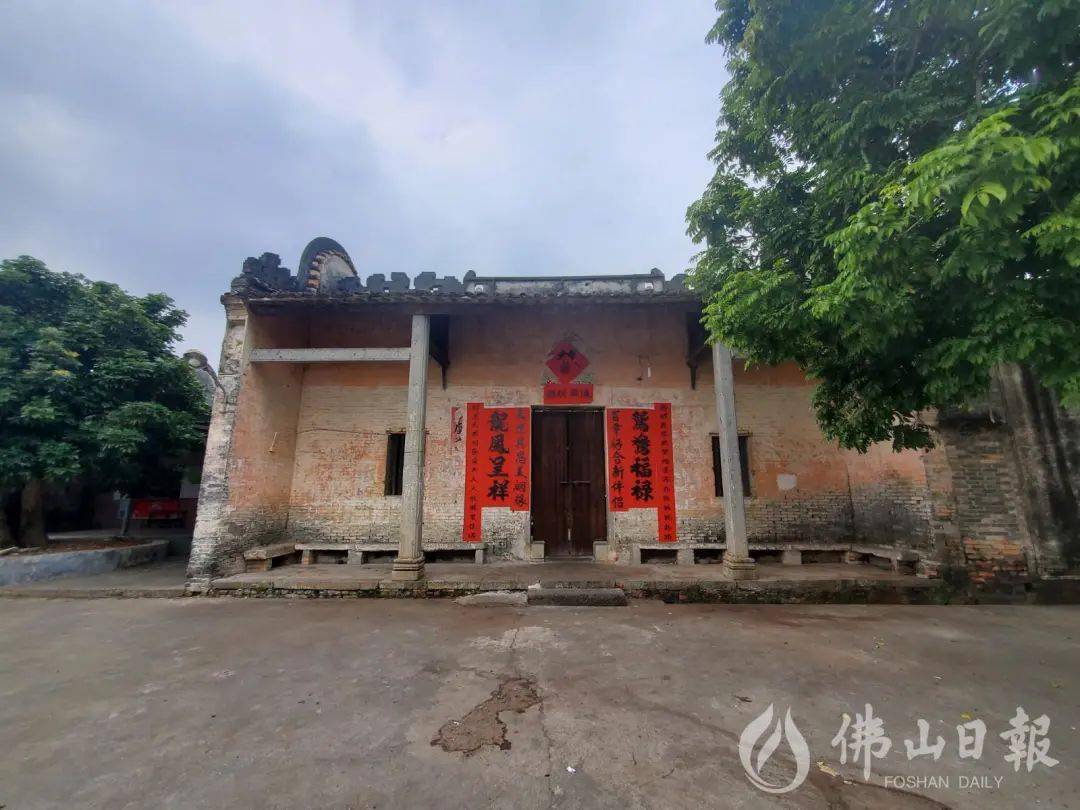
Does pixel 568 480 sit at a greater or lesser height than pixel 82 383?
lesser

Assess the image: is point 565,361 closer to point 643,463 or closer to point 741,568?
point 643,463

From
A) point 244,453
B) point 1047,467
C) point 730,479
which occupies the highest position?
point 244,453

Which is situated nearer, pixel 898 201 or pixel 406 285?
pixel 898 201

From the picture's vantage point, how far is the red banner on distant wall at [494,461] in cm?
725

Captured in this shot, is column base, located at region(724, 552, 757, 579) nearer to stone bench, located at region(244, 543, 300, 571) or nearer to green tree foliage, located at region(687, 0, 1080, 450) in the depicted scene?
green tree foliage, located at region(687, 0, 1080, 450)

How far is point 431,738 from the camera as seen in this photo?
2.39 meters

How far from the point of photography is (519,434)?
748 centimetres

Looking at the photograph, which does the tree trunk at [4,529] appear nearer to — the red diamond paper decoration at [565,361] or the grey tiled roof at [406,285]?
the grey tiled roof at [406,285]

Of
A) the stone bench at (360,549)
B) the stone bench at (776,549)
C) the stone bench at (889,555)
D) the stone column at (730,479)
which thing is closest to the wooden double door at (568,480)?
the stone bench at (776,549)

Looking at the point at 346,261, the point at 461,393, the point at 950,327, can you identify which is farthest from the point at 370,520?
the point at 950,327

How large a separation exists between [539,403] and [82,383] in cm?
696

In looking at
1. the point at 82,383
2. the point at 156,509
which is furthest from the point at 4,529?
the point at 156,509

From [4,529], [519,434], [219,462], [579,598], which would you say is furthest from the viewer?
[519,434]

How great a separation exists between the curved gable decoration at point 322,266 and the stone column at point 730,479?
21.3 ft
